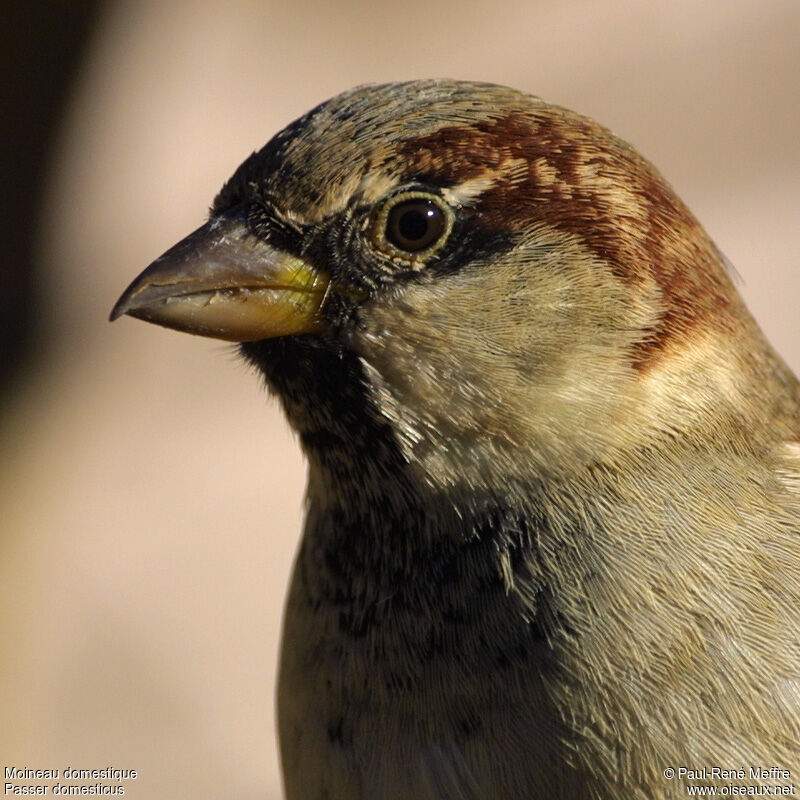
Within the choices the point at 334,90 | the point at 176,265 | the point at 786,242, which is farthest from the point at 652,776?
the point at 334,90

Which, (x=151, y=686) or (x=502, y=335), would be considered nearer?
(x=502, y=335)

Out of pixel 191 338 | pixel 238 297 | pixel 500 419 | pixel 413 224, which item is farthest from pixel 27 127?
pixel 500 419

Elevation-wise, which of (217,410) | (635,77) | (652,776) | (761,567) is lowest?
(217,410)

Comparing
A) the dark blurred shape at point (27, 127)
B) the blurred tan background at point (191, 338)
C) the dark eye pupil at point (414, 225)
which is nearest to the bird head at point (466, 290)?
the dark eye pupil at point (414, 225)

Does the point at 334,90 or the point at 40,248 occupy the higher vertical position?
the point at 334,90

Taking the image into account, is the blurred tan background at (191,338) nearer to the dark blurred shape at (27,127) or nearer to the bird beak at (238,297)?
the dark blurred shape at (27,127)

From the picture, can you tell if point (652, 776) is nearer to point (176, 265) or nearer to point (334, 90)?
point (176, 265)

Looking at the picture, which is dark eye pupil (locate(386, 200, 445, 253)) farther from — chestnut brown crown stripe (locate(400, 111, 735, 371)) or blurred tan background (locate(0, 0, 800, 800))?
blurred tan background (locate(0, 0, 800, 800))
